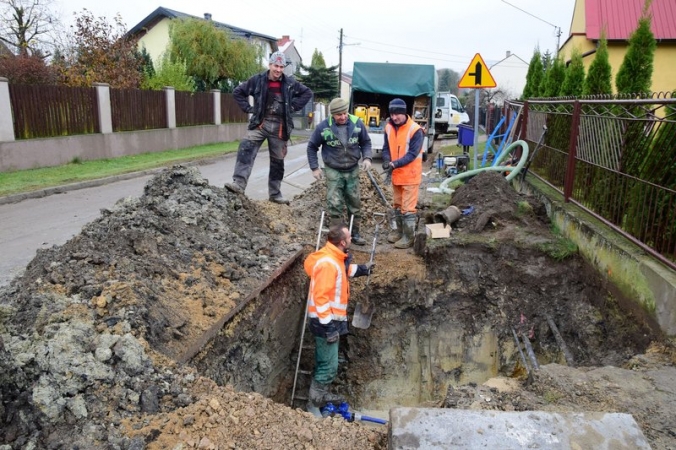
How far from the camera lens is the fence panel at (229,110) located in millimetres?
22422

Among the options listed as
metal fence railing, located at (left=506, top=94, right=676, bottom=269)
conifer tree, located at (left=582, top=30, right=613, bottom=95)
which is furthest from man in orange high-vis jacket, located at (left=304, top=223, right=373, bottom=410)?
conifer tree, located at (left=582, top=30, right=613, bottom=95)

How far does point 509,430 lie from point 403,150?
4.60 metres

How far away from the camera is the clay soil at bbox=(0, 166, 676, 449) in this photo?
297 cm

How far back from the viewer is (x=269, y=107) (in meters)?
7.27

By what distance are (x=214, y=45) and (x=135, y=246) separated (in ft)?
74.4

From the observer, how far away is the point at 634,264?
502cm

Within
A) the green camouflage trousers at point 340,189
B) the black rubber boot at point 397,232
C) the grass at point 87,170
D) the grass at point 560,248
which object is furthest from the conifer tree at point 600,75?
the grass at point 87,170

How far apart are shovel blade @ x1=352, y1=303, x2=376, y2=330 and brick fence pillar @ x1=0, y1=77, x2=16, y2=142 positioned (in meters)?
10.6

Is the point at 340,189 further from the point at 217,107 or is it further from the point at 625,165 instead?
the point at 217,107

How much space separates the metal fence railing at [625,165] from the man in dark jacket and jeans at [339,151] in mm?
2875

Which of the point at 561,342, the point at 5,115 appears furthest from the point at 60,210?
the point at 561,342

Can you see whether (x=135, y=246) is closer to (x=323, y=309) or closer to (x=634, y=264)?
(x=323, y=309)

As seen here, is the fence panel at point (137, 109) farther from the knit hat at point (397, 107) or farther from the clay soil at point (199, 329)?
the knit hat at point (397, 107)

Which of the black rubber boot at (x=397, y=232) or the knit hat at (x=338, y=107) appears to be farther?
the black rubber boot at (x=397, y=232)
